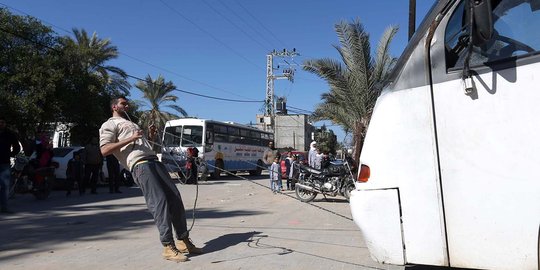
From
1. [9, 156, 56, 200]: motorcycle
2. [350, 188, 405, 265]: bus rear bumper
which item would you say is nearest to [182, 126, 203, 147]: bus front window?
[9, 156, 56, 200]: motorcycle

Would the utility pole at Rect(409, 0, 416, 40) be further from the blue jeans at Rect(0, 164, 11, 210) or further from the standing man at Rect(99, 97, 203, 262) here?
the blue jeans at Rect(0, 164, 11, 210)

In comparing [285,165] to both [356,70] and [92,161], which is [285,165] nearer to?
[356,70]

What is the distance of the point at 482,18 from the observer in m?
3.25

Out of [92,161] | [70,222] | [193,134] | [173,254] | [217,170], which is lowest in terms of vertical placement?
[173,254]

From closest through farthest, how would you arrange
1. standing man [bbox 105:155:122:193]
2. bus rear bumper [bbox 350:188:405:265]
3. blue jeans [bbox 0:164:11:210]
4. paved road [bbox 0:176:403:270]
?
bus rear bumper [bbox 350:188:405:265] → paved road [bbox 0:176:403:270] → blue jeans [bbox 0:164:11:210] → standing man [bbox 105:155:122:193]

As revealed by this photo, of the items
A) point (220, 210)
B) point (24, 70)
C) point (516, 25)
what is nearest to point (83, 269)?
point (516, 25)

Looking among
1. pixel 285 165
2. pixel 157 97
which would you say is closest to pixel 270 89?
pixel 157 97

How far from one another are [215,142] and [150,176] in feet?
62.1

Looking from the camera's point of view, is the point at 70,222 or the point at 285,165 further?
the point at 285,165

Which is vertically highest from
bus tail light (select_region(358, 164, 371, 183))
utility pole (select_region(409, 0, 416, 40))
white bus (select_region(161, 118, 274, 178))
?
utility pole (select_region(409, 0, 416, 40))

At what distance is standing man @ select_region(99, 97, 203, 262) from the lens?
5.46m

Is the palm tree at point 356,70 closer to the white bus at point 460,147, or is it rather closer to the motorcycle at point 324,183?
the motorcycle at point 324,183

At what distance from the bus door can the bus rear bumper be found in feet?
1.23

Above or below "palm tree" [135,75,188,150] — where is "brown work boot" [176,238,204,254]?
below
